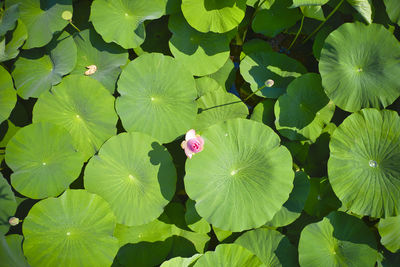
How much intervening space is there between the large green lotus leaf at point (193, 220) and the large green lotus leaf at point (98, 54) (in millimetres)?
1337

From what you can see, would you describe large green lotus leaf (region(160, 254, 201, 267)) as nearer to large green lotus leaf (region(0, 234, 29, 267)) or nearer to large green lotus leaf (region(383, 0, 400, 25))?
large green lotus leaf (region(0, 234, 29, 267))

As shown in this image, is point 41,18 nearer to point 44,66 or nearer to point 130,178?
point 44,66

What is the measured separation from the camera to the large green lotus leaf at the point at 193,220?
2.49 meters

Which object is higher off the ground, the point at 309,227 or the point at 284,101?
the point at 284,101

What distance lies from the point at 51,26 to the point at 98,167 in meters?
1.27

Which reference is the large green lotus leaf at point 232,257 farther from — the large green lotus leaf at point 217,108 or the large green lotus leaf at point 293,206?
the large green lotus leaf at point 217,108

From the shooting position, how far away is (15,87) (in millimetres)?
2684

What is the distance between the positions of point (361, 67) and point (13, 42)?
114 inches

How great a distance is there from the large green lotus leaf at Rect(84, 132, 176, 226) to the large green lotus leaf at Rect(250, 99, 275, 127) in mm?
966

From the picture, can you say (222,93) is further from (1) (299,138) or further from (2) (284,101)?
(1) (299,138)

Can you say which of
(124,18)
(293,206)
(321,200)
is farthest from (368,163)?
(124,18)

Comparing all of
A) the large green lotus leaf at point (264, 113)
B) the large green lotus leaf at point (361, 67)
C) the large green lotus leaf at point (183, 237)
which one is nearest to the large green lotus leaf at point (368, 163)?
the large green lotus leaf at point (361, 67)

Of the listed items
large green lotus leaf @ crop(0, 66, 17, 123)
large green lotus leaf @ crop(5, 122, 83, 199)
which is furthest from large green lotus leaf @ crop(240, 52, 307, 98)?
large green lotus leaf @ crop(0, 66, 17, 123)

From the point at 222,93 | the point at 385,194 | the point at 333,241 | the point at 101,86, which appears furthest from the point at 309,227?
the point at 101,86
